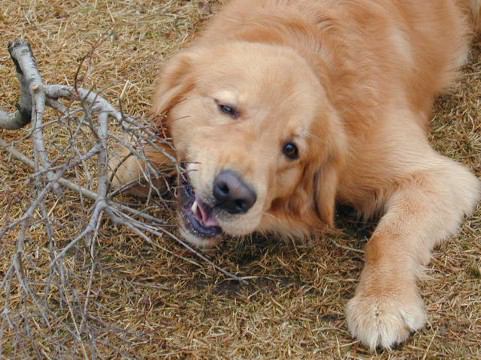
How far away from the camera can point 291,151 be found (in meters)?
3.88

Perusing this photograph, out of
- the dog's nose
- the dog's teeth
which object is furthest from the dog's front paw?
the dog's teeth

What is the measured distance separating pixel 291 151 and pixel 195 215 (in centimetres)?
55

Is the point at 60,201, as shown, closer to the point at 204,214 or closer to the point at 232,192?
the point at 204,214

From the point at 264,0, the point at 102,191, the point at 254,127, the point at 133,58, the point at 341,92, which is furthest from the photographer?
the point at 133,58

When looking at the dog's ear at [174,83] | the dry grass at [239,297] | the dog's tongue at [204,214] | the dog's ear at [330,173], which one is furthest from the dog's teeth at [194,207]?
the dog's ear at [330,173]

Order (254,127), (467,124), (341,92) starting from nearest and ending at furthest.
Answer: (254,127)
(341,92)
(467,124)

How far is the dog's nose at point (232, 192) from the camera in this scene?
3.50m

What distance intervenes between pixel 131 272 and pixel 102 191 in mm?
737

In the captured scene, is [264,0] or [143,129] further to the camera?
[264,0]

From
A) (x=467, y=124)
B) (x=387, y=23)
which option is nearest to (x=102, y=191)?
(x=387, y=23)

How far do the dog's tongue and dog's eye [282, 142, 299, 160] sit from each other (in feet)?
1.53

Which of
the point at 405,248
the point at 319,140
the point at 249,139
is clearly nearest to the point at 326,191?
the point at 319,140

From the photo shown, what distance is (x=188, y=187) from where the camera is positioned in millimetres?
3848

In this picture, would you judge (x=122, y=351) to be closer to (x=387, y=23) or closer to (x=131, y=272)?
(x=131, y=272)
